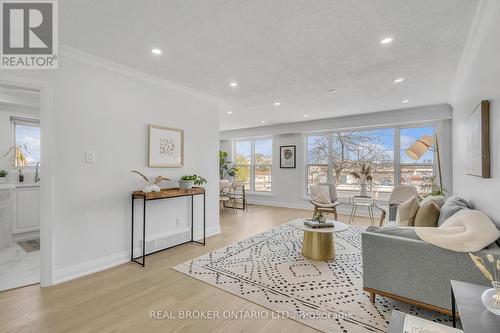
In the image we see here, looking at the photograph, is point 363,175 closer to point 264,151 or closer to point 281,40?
point 264,151

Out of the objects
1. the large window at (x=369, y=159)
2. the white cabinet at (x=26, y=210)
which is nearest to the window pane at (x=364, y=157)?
the large window at (x=369, y=159)

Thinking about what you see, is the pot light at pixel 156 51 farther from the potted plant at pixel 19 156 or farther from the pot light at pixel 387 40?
the potted plant at pixel 19 156

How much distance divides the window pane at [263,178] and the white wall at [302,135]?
0.75 feet

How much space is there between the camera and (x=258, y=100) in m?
4.71

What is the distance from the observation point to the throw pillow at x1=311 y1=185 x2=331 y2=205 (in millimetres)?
5430

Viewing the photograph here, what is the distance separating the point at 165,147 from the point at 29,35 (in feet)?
5.96

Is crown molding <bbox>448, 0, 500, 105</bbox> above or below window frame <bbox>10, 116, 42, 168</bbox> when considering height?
above

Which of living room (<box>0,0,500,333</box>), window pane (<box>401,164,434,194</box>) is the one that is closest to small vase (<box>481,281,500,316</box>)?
living room (<box>0,0,500,333</box>)

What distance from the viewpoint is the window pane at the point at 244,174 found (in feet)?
27.5

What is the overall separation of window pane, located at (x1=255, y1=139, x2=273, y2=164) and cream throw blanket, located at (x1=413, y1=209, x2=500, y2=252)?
238 inches

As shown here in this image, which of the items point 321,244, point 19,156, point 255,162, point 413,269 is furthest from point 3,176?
point 255,162

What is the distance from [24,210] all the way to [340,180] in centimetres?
654

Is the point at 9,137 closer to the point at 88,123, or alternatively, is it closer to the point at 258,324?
the point at 88,123

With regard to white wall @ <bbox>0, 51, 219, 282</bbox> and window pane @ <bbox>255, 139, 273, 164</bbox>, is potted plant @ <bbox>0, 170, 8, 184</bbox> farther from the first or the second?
window pane @ <bbox>255, 139, 273, 164</bbox>
